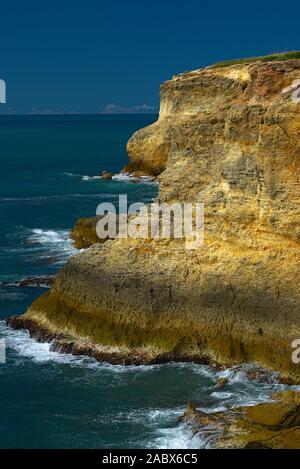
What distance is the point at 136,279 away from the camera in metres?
33.3

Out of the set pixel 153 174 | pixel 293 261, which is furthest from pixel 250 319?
pixel 153 174

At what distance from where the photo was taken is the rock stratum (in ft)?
98.2

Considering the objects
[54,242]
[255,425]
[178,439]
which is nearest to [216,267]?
[178,439]

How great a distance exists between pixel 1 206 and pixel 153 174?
2242 cm

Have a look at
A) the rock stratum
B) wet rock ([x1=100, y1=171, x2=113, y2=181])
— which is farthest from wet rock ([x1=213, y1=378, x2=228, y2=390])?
wet rock ([x1=100, y1=171, x2=113, y2=181])

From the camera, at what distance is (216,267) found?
105 feet

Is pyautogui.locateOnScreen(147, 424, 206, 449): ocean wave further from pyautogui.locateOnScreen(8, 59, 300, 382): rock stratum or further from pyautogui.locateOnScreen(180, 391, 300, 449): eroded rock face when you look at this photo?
pyautogui.locateOnScreen(8, 59, 300, 382): rock stratum

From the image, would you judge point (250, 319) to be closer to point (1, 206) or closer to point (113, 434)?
point (113, 434)

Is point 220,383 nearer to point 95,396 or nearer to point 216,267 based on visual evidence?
point 95,396

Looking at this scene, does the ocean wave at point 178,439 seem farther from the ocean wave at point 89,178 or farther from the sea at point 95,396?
the ocean wave at point 89,178

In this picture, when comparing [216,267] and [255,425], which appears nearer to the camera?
[255,425]

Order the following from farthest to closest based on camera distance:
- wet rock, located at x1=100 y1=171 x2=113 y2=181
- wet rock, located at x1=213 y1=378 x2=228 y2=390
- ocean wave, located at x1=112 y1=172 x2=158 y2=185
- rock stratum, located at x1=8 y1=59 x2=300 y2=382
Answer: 1. wet rock, located at x1=100 y1=171 x2=113 y2=181
2. ocean wave, located at x1=112 y1=172 x2=158 y2=185
3. rock stratum, located at x1=8 y1=59 x2=300 y2=382
4. wet rock, located at x1=213 y1=378 x2=228 y2=390

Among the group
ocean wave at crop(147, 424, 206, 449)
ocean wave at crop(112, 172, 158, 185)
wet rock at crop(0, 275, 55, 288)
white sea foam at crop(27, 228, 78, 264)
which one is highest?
ocean wave at crop(112, 172, 158, 185)

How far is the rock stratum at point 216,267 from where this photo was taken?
2994 centimetres
